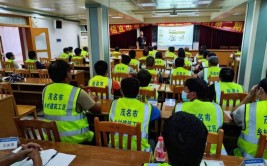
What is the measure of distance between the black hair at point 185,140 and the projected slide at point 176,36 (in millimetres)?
11964

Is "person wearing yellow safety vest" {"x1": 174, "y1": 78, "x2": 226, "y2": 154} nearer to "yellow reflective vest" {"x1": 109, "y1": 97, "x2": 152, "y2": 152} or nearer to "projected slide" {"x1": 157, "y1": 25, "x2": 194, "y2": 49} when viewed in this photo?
"yellow reflective vest" {"x1": 109, "y1": 97, "x2": 152, "y2": 152}

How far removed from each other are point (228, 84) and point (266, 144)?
1.46 meters

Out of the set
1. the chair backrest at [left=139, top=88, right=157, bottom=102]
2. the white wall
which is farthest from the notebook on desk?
the white wall

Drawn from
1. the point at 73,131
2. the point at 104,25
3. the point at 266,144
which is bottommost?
the point at 73,131

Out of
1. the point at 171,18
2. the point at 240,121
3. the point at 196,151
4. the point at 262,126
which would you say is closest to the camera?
the point at 196,151

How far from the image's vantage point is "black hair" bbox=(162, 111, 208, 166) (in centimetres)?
77

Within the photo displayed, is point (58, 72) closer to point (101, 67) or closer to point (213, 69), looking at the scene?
point (101, 67)

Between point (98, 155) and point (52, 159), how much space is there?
0.31 metres

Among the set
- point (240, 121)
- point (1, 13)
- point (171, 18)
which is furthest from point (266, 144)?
point (171, 18)

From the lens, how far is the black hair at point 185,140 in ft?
2.54

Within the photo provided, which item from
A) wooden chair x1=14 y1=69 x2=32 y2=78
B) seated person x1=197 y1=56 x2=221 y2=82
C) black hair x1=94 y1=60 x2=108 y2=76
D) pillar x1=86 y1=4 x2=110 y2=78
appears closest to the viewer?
black hair x1=94 y1=60 x2=108 y2=76

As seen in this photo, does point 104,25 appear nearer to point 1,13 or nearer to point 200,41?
point 1,13

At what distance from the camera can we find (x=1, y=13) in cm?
644

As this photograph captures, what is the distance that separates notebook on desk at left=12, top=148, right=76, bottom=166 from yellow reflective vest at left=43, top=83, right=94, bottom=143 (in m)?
0.49
